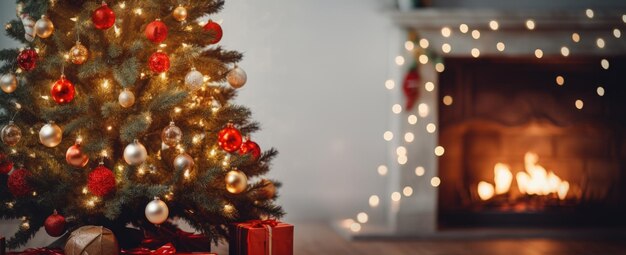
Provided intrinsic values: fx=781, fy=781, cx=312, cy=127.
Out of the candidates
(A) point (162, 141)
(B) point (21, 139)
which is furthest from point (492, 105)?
(B) point (21, 139)

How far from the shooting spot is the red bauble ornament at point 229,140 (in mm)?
2795

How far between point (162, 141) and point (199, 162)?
0.16 m

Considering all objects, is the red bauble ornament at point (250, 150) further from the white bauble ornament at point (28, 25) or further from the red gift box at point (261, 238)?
the white bauble ornament at point (28, 25)

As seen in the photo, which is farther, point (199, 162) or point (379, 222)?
point (379, 222)

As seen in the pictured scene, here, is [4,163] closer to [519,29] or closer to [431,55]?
[431,55]

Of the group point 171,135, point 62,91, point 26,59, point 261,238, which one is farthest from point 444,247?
point 26,59

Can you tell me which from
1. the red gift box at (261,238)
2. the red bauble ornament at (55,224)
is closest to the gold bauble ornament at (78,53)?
the red bauble ornament at (55,224)

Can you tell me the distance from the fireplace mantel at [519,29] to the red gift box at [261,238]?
64.4 inches

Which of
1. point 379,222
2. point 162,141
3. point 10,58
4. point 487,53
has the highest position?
point 487,53

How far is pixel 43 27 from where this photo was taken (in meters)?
2.79

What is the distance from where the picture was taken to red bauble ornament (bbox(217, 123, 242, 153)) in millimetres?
2795

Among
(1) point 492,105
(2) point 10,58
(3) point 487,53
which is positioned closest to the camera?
(2) point 10,58

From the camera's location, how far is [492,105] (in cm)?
454

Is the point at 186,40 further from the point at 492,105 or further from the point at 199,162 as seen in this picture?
the point at 492,105
